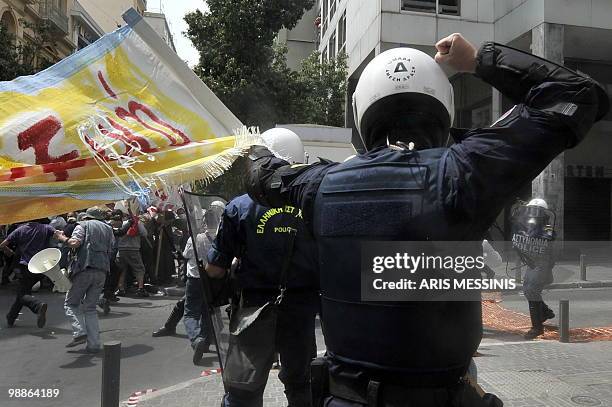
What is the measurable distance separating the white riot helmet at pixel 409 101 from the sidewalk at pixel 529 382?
11.5 ft

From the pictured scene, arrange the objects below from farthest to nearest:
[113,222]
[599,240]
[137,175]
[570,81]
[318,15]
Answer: [318,15] < [599,240] < [113,222] < [137,175] < [570,81]

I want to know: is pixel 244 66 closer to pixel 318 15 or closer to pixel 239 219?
pixel 239 219

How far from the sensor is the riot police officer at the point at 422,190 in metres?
1.44

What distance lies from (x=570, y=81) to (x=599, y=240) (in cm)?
2310

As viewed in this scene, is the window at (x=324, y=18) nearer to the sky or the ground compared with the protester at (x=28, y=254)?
nearer to the sky

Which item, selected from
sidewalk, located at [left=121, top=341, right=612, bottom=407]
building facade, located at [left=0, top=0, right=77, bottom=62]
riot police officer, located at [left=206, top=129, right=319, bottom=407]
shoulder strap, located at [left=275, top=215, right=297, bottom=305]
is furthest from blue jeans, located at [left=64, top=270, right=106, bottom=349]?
building facade, located at [left=0, top=0, right=77, bottom=62]

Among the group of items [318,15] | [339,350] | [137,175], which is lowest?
[339,350]

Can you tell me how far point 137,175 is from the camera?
2543 mm

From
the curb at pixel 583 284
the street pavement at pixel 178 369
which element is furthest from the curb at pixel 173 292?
the curb at pixel 583 284

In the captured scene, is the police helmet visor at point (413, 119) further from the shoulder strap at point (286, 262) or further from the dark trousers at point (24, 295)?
the dark trousers at point (24, 295)

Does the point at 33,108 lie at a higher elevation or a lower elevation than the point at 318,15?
lower

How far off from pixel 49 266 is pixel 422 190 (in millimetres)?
6827

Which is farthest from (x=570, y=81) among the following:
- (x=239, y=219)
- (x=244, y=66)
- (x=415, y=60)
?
(x=244, y=66)
